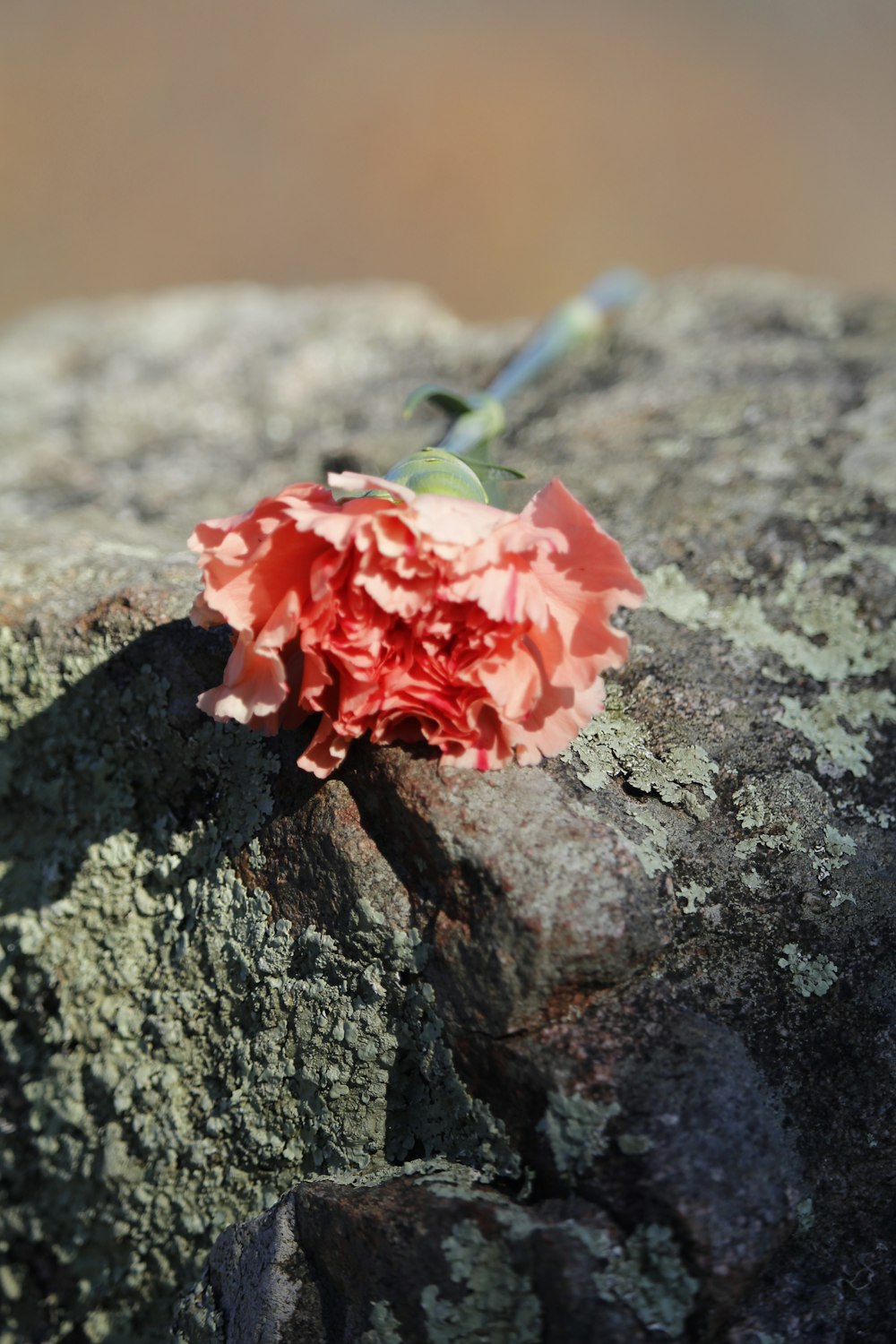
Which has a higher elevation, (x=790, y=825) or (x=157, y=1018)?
(x=790, y=825)

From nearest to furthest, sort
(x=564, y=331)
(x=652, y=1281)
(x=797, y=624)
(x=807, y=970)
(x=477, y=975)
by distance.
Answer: (x=652, y=1281), (x=477, y=975), (x=807, y=970), (x=797, y=624), (x=564, y=331)

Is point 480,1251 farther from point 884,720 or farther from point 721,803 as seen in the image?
point 884,720

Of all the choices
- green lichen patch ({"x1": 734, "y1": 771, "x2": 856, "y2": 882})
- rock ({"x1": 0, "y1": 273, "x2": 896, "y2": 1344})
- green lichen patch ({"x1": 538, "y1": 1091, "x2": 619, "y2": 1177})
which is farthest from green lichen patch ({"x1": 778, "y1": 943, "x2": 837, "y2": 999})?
green lichen patch ({"x1": 538, "y1": 1091, "x2": 619, "y2": 1177})

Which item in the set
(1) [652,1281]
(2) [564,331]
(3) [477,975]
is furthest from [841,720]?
(2) [564,331]

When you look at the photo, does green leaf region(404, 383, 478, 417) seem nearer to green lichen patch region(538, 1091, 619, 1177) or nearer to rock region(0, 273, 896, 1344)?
rock region(0, 273, 896, 1344)

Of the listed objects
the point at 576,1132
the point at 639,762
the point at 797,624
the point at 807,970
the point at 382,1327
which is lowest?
the point at 382,1327

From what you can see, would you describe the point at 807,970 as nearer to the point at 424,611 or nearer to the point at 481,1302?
the point at 481,1302

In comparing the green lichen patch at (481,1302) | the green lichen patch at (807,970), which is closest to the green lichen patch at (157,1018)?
the green lichen patch at (481,1302)

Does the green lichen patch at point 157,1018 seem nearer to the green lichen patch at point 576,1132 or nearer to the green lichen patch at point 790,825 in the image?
the green lichen patch at point 576,1132

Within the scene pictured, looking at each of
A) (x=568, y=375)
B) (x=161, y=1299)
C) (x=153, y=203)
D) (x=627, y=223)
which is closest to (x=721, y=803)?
(x=161, y=1299)
